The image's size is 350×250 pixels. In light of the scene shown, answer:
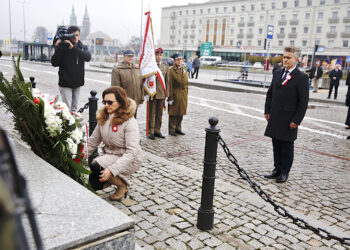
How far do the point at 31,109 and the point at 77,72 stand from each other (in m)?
3.43

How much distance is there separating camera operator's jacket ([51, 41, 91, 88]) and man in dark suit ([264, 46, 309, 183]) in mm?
3693

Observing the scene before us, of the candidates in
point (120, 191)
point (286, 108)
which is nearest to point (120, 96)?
point (120, 191)

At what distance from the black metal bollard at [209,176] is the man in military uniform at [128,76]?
320cm

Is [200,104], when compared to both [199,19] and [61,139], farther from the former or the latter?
[199,19]

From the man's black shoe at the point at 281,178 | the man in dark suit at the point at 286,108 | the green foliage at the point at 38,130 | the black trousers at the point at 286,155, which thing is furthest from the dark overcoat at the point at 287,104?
the green foliage at the point at 38,130

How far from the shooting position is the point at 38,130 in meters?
3.23

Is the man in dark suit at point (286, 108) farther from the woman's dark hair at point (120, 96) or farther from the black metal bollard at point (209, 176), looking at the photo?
the woman's dark hair at point (120, 96)

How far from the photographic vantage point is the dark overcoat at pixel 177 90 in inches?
294

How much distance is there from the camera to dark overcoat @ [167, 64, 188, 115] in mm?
7477

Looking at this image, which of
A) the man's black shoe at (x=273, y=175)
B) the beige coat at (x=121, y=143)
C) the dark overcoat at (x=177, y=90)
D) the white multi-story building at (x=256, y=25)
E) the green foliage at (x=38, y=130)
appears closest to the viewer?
the green foliage at (x=38, y=130)

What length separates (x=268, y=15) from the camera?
8588 cm

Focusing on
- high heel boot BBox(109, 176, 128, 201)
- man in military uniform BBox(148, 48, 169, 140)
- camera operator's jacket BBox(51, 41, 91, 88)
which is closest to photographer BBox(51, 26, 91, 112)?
camera operator's jacket BBox(51, 41, 91, 88)

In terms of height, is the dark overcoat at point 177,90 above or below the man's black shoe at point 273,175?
above

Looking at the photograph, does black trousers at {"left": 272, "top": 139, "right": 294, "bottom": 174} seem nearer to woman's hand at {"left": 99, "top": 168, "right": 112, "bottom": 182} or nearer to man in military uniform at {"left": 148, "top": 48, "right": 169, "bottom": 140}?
woman's hand at {"left": 99, "top": 168, "right": 112, "bottom": 182}
